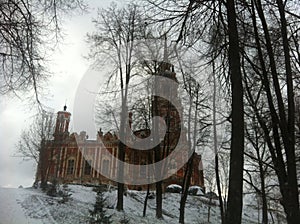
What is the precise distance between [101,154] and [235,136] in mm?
29498

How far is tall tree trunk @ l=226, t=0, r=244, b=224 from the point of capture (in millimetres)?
5297

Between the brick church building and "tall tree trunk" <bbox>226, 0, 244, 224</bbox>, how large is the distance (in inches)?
268

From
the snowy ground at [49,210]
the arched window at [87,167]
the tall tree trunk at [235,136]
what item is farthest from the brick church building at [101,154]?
the tall tree trunk at [235,136]

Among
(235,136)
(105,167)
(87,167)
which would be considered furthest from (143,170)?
(235,136)

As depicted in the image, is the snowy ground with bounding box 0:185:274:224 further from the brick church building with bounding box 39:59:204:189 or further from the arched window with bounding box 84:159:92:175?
the arched window with bounding box 84:159:92:175

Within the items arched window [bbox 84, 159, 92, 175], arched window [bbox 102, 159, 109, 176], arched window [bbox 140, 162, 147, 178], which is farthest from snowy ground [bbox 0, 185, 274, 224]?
arched window [bbox 84, 159, 92, 175]

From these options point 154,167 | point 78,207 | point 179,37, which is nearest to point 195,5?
point 179,37

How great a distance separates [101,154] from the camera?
34188 mm

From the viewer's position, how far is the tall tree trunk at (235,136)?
5297 millimetres

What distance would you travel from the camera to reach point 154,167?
18.6 m

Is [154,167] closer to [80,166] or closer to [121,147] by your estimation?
[121,147]

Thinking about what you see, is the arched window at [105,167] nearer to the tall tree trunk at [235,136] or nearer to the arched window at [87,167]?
the arched window at [87,167]

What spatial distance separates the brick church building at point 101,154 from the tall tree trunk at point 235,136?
6814 mm

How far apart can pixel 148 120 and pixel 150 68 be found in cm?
287
